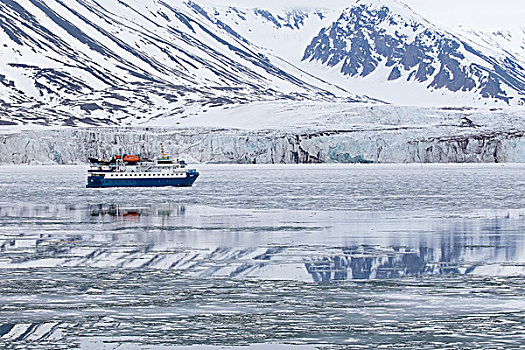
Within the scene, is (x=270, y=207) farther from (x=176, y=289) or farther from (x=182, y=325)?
(x=182, y=325)

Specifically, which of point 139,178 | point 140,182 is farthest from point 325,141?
point 140,182

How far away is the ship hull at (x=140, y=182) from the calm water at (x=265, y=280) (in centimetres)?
2587

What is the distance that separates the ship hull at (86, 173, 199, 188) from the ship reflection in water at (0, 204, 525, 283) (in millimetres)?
25049

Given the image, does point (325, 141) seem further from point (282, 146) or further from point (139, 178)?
point (139, 178)

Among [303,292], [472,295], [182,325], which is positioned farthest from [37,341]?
[472,295]

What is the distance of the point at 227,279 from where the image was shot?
48.7ft

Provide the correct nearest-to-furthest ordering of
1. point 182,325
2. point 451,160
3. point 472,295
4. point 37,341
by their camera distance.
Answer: point 37,341 < point 182,325 < point 472,295 < point 451,160

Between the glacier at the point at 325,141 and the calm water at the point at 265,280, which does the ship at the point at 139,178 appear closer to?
the calm water at the point at 265,280

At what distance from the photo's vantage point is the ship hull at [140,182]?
179 ft

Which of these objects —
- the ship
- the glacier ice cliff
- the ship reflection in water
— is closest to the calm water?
the ship reflection in water

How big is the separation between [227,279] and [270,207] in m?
17.4

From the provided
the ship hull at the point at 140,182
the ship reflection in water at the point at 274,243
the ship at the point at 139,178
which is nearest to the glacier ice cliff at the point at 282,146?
the ship at the point at 139,178

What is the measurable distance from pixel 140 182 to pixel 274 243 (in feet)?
124

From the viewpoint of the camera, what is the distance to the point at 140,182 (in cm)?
5703
